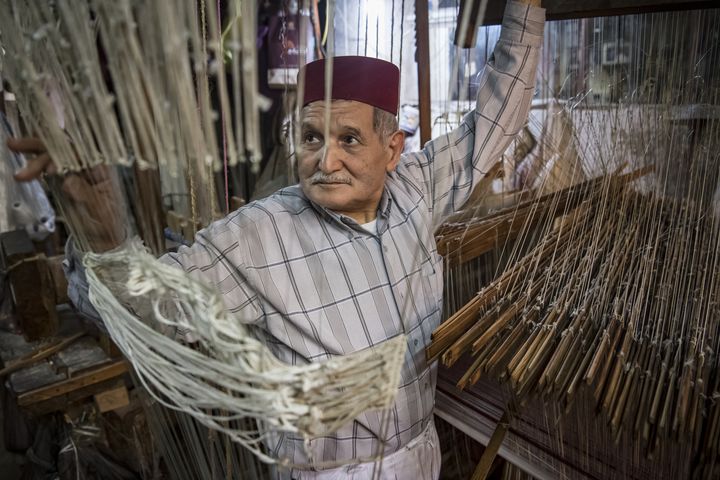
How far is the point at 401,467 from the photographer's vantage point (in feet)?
3.74

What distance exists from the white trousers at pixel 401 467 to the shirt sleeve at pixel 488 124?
24.2 inches

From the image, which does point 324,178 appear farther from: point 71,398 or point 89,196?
point 71,398

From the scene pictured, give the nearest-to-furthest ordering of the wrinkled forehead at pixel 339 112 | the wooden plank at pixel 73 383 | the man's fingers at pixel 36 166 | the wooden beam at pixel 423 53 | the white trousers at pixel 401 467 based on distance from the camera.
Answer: the man's fingers at pixel 36 166
the wrinkled forehead at pixel 339 112
the white trousers at pixel 401 467
the wooden plank at pixel 73 383
the wooden beam at pixel 423 53

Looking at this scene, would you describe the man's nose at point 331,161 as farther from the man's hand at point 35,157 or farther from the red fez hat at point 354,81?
the man's hand at point 35,157

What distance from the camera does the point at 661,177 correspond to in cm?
160

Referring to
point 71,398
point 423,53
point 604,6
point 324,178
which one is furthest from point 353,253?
point 71,398

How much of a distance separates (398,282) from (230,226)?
0.41m

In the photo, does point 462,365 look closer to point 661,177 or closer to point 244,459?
point 244,459

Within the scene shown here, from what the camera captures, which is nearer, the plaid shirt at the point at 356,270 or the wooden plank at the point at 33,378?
the plaid shirt at the point at 356,270

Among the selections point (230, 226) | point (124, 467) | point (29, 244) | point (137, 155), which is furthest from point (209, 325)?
point (124, 467)

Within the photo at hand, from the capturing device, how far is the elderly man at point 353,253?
1.00 metres

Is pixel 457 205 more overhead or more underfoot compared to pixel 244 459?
more overhead

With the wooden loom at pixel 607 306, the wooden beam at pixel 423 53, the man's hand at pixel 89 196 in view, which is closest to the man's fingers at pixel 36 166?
the man's hand at pixel 89 196

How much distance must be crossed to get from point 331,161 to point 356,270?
0.26m
